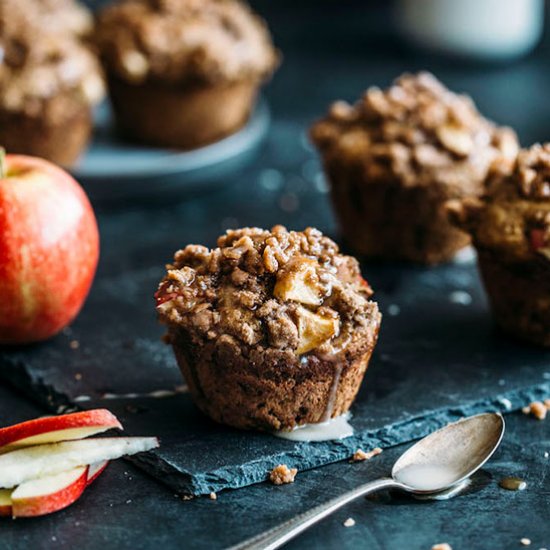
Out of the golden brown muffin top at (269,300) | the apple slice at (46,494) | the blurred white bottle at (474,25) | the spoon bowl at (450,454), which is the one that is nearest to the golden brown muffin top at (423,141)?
the golden brown muffin top at (269,300)

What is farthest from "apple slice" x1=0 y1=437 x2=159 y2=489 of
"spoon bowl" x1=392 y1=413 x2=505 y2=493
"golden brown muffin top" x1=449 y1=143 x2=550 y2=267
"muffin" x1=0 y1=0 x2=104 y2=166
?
"muffin" x1=0 y1=0 x2=104 y2=166

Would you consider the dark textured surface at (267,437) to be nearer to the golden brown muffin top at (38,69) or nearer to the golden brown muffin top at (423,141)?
the golden brown muffin top at (423,141)

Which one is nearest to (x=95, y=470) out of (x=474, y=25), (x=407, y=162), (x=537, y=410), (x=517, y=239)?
(x=537, y=410)

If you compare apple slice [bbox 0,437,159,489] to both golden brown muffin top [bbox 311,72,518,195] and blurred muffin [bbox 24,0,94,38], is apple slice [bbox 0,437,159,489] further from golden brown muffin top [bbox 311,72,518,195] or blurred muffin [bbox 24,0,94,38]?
blurred muffin [bbox 24,0,94,38]

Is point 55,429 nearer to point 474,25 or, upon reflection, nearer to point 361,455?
point 361,455

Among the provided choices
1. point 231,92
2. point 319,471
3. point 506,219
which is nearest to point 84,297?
point 319,471

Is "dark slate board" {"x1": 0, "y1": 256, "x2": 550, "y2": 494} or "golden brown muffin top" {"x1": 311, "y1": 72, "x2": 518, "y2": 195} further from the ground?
"golden brown muffin top" {"x1": 311, "y1": 72, "x2": 518, "y2": 195}

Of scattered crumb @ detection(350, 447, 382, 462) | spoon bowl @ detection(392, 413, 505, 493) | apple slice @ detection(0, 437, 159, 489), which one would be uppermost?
apple slice @ detection(0, 437, 159, 489)
